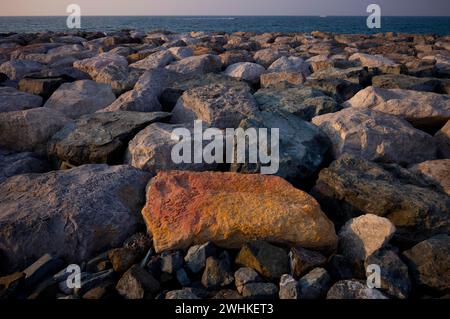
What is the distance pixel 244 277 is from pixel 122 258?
0.89 meters

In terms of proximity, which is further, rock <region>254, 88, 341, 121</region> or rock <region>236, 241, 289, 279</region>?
rock <region>254, 88, 341, 121</region>

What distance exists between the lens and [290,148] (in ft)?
11.0

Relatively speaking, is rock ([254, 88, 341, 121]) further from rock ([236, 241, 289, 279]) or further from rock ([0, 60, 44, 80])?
rock ([0, 60, 44, 80])

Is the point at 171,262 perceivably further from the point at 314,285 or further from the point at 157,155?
the point at 157,155

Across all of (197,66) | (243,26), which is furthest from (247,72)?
(243,26)

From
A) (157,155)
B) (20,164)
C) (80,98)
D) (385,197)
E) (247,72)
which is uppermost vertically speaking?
(247,72)

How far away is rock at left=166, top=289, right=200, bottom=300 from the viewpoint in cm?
214

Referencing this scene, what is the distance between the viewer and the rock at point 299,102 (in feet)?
14.4

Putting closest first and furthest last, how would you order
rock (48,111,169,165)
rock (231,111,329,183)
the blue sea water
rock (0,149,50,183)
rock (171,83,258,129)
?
rock (231,111,329,183), rock (0,149,50,183), rock (48,111,169,165), rock (171,83,258,129), the blue sea water

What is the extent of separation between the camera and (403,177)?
3166 mm

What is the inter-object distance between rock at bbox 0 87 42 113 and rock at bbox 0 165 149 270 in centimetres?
213

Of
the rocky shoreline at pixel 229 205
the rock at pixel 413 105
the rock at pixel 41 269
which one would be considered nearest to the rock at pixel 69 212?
the rocky shoreline at pixel 229 205

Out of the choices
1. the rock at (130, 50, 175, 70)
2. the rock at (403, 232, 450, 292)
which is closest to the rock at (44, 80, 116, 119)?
the rock at (130, 50, 175, 70)

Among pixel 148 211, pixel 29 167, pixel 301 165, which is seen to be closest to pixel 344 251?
pixel 301 165
